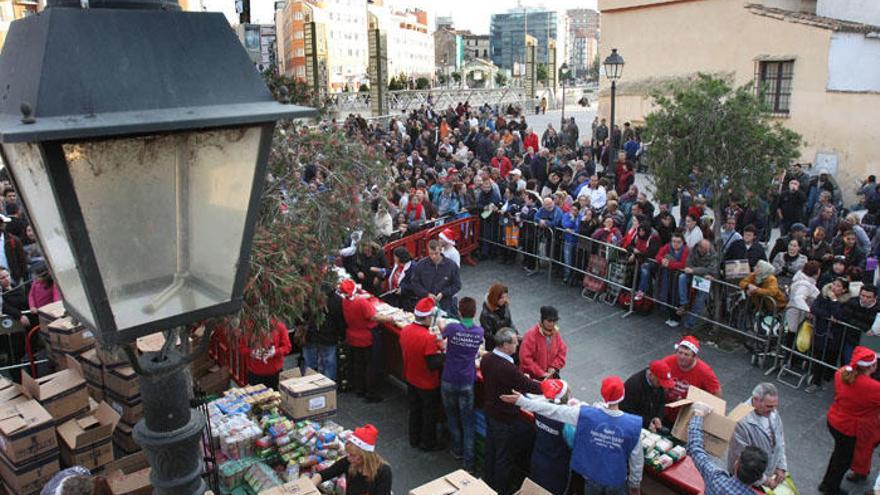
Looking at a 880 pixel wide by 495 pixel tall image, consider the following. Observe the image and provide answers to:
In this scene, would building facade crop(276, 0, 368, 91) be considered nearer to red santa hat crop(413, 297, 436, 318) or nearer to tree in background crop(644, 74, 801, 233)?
tree in background crop(644, 74, 801, 233)

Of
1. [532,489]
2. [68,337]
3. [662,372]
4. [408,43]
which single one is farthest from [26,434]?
[408,43]

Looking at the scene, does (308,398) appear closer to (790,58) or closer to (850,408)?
(850,408)

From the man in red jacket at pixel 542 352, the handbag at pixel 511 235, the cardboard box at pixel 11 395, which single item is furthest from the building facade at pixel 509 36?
the cardboard box at pixel 11 395

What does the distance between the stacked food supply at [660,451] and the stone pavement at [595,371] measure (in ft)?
6.75

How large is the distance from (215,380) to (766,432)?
618cm

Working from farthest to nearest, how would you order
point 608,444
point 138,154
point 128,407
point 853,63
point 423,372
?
point 853,63 → point 423,372 → point 128,407 → point 608,444 → point 138,154

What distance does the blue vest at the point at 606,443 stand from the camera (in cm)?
573

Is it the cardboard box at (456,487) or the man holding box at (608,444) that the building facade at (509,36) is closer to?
the man holding box at (608,444)

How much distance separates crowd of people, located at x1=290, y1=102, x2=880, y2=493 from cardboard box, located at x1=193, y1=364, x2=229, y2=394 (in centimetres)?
125

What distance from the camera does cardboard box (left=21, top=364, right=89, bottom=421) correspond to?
254 inches

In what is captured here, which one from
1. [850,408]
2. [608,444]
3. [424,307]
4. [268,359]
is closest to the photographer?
[608,444]

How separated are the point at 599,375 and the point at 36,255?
9219 mm

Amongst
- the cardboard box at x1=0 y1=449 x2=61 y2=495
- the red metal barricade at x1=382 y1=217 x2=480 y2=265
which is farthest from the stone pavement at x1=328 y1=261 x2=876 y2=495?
the cardboard box at x1=0 y1=449 x2=61 y2=495

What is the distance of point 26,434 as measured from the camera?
6070 mm
